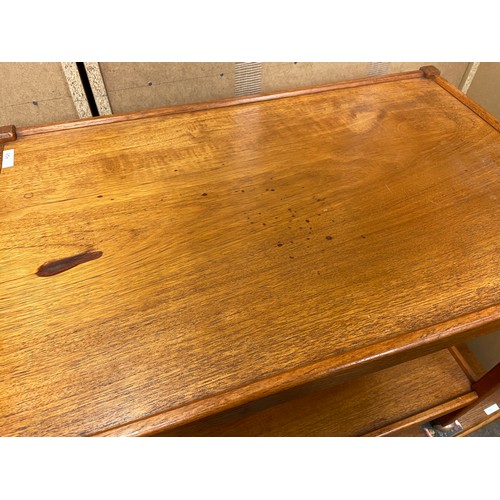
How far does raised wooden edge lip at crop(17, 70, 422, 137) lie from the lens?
91 centimetres

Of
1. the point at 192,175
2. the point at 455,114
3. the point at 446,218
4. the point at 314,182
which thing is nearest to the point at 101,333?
the point at 192,175

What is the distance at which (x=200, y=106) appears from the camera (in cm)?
99

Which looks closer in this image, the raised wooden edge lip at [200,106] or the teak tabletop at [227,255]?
the teak tabletop at [227,255]

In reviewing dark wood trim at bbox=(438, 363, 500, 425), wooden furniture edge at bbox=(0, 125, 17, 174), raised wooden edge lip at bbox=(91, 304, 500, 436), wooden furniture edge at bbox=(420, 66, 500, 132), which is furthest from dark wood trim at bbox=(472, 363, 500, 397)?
wooden furniture edge at bbox=(0, 125, 17, 174)

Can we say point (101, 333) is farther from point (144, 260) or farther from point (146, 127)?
point (146, 127)

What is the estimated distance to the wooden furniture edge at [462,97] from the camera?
98cm

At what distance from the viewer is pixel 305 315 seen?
613 mm

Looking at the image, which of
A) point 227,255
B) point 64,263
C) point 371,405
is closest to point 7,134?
point 64,263

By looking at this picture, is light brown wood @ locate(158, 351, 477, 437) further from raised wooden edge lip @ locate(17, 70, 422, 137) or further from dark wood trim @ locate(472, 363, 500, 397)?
raised wooden edge lip @ locate(17, 70, 422, 137)

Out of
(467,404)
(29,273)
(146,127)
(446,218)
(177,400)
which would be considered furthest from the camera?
(467,404)

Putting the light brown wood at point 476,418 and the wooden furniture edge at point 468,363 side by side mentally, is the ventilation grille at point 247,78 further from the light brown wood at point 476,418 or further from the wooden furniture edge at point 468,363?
the light brown wood at point 476,418

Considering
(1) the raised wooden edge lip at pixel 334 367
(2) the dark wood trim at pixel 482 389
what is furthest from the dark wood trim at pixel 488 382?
(1) the raised wooden edge lip at pixel 334 367

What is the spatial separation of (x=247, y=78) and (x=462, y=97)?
0.59 m

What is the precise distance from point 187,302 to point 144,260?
4.7 inches
